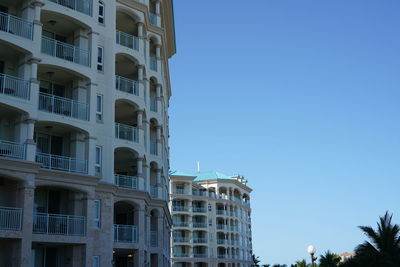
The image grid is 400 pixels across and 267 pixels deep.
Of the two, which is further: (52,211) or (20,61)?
(52,211)

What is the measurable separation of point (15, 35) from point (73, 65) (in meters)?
4.38

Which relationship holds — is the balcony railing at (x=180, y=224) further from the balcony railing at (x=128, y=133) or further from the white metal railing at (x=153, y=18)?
the balcony railing at (x=128, y=133)

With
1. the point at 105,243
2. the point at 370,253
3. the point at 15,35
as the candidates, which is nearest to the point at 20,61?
the point at 15,35

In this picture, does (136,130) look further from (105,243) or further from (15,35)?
(15,35)

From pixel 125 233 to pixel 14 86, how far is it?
12834 millimetres

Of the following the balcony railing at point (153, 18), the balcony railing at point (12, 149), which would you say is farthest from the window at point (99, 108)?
the balcony railing at point (153, 18)

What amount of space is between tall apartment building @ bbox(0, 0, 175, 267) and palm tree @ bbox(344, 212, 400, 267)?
50.3 ft

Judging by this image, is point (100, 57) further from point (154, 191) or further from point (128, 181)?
point (154, 191)

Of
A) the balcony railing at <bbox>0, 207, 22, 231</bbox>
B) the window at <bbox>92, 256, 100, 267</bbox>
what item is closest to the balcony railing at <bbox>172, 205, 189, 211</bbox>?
the window at <bbox>92, 256, 100, 267</bbox>

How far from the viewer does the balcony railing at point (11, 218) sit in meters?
25.5

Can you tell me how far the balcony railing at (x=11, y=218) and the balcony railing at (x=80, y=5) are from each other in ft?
44.3

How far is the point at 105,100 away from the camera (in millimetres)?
34062

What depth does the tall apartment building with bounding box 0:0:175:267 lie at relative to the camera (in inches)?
1059

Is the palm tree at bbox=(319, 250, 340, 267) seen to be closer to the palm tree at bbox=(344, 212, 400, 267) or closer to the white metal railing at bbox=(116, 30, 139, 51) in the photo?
the palm tree at bbox=(344, 212, 400, 267)
